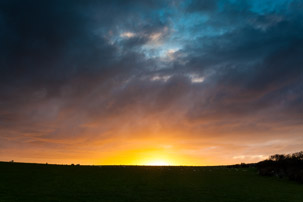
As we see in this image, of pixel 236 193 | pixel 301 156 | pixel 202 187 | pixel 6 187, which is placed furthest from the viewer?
pixel 301 156

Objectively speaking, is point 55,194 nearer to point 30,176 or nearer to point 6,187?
point 6,187

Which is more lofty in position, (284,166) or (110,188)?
(284,166)

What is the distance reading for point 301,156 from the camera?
38031mm

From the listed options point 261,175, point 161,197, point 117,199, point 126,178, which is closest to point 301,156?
point 261,175

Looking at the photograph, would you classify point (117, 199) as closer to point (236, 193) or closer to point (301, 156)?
point (236, 193)

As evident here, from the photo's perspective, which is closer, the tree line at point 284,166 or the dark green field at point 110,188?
the dark green field at point 110,188

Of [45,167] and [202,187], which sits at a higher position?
[45,167]

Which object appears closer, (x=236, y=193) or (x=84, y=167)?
(x=236, y=193)

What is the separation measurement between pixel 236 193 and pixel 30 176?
15.9 metres

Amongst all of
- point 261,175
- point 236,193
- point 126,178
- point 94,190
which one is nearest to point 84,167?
point 126,178

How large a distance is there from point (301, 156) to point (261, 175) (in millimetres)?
9409

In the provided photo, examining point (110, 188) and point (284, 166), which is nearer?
point (110, 188)

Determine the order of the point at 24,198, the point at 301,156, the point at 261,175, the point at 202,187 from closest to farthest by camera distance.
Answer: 1. the point at 24,198
2. the point at 202,187
3. the point at 261,175
4. the point at 301,156

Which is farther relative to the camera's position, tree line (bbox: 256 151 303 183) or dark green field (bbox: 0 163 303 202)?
tree line (bbox: 256 151 303 183)
